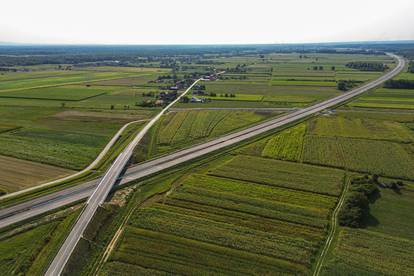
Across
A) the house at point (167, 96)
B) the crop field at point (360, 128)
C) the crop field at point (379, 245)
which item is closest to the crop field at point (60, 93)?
the house at point (167, 96)

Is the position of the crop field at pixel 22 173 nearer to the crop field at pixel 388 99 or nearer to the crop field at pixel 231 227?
the crop field at pixel 231 227

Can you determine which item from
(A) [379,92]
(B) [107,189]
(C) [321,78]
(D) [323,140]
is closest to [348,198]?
(D) [323,140]

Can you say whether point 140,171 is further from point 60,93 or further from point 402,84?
point 402,84

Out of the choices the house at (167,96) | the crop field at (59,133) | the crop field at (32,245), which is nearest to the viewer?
the crop field at (32,245)

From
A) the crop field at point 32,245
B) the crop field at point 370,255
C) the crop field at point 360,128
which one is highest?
A: the crop field at point 360,128

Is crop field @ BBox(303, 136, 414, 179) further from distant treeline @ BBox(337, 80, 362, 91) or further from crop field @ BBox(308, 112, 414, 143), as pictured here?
distant treeline @ BBox(337, 80, 362, 91)

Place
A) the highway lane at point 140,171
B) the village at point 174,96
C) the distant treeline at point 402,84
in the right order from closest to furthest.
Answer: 1. the highway lane at point 140,171
2. the village at point 174,96
3. the distant treeline at point 402,84

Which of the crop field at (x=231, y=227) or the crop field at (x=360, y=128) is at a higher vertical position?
the crop field at (x=360, y=128)
